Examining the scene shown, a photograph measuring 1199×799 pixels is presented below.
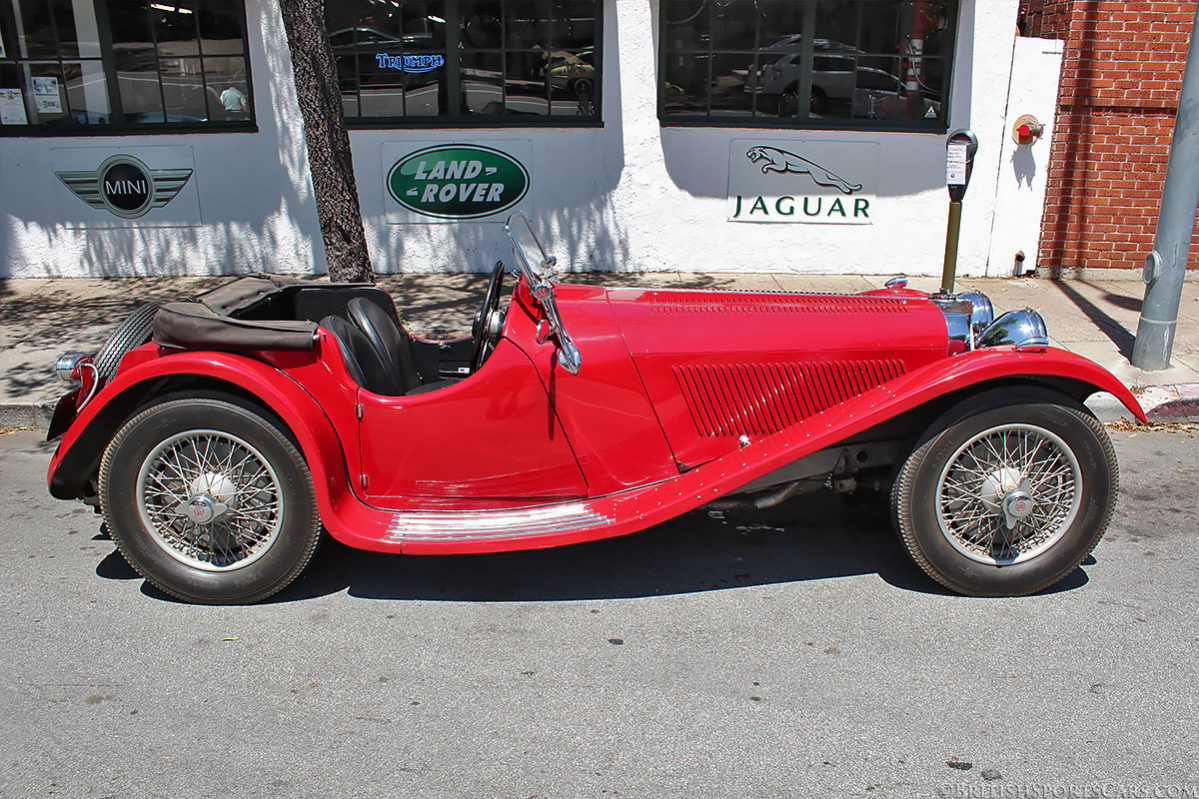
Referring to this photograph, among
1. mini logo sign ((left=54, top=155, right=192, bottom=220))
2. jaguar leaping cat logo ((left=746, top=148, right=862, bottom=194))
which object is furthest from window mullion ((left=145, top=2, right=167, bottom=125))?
jaguar leaping cat logo ((left=746, top=148, right=862, bottom=194))

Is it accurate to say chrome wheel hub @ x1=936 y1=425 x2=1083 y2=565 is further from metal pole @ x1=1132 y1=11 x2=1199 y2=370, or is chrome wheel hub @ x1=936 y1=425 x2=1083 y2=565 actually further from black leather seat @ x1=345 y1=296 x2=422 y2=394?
metal pole @ x1=1132 y1=11 x2=1199 y2=370

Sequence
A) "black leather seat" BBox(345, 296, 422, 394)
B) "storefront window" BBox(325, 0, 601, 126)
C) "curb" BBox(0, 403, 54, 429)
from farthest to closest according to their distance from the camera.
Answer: "storefront window" BBox(325, 0, 601, 126)
"curb" BBox(0, 403, 54, 429)
"black leather seat" BBox(345, 296, 422, 394)

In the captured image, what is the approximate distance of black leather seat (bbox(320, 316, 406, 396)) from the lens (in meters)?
3.90

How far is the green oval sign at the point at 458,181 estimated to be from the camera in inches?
349

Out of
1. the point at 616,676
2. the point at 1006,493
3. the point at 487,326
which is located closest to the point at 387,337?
the point at 487,326

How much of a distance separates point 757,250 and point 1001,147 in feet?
7.71

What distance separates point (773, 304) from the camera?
403 centimetres

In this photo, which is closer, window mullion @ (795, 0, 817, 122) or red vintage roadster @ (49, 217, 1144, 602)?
red vintage roadster @ (49, 217, 1144, 602)

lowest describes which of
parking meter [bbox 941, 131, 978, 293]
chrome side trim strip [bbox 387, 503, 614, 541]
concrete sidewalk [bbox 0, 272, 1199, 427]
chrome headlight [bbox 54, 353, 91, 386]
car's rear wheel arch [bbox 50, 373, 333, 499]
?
concrete sidewalk [bbox 0, 272, 1199, 427]

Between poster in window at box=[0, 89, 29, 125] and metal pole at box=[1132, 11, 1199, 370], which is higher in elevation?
poster in window at box=[0, 89, 29, 125]

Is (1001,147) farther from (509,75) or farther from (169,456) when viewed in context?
(169,456)

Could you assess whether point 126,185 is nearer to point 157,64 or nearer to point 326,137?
point 157,64

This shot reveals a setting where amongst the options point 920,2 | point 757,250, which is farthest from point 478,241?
point 920,2

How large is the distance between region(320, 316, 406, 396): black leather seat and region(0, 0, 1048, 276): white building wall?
5184 millimetres
